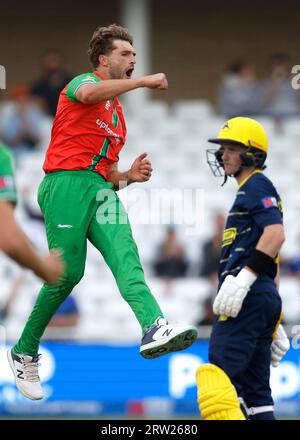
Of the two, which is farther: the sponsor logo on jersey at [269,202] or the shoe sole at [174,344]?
the sponsor logo on jersey at [269,202]

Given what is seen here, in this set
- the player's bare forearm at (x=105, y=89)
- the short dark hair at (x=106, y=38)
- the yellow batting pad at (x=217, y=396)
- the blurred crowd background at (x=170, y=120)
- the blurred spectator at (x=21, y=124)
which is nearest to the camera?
the player's bare forearm at (x=105, y=89)

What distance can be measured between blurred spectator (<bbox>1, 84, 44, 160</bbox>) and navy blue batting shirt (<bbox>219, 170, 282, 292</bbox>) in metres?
9.02

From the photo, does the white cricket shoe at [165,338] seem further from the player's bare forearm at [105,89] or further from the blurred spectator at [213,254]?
the blurred spectator at [213,254]

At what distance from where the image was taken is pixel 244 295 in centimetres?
768

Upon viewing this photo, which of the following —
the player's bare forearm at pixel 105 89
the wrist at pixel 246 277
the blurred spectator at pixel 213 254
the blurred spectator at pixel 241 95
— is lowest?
the blurred spectator at pixel 213 254

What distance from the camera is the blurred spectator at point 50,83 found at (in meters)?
16.2

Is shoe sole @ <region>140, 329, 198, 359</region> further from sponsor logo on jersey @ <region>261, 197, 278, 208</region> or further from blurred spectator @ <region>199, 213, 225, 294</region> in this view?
blurred spectator @ <region>199, 213, 225, 294</region>

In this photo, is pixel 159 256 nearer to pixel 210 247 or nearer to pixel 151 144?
pixel 210 247

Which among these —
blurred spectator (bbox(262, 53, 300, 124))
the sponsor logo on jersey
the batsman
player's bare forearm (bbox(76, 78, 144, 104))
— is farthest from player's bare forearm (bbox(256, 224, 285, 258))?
blurred spectator (bbox(262, 53, 300, 124))

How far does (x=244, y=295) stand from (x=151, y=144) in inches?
386

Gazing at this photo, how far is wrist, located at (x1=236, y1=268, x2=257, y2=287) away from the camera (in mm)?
7684

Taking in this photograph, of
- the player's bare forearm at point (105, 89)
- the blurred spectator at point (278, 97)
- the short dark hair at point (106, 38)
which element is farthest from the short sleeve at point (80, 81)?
the blurred spectator at point (278, 97)

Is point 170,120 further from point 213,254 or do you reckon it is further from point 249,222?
point 249,222

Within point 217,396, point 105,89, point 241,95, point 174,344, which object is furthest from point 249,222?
point 241,95
